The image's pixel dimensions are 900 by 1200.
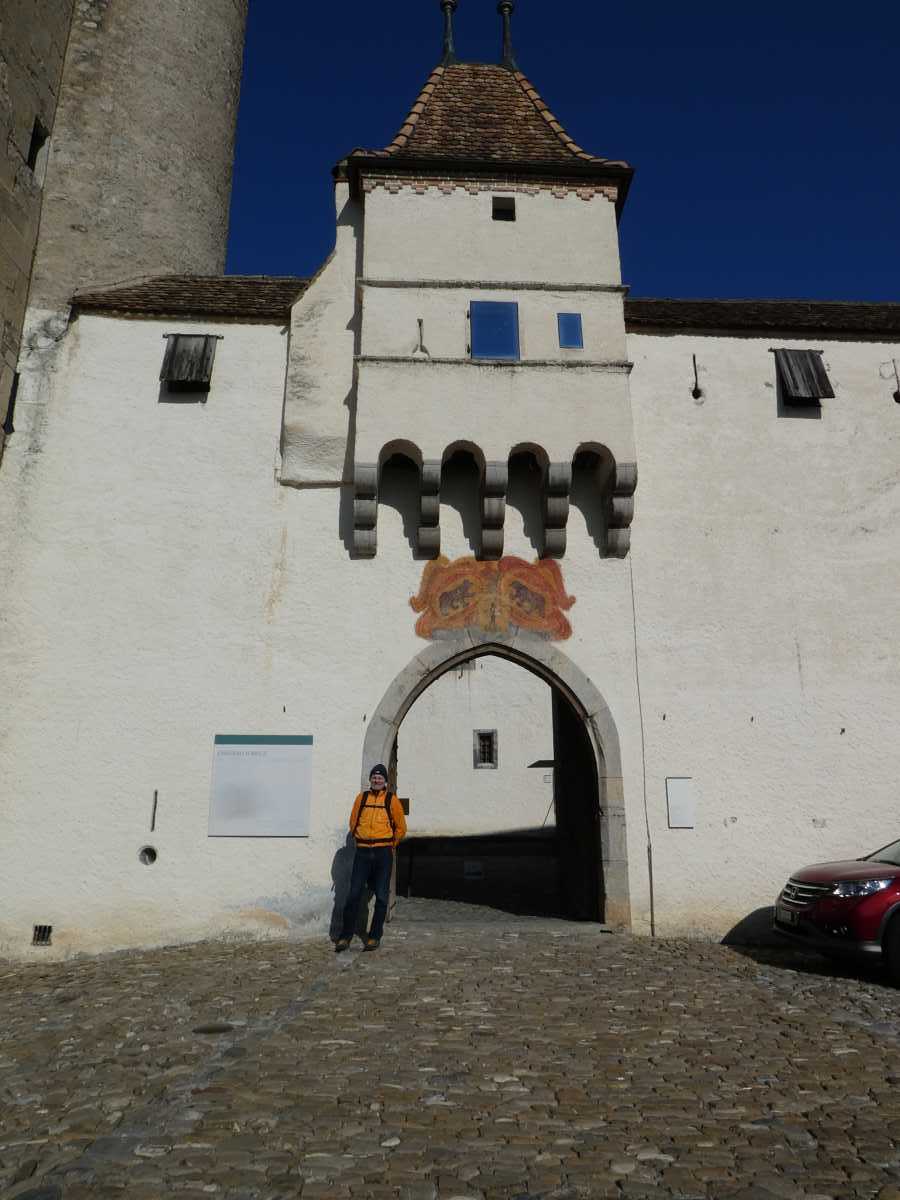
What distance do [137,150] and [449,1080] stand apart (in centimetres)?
1303

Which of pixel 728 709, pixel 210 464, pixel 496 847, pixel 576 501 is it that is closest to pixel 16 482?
pixel 210 464

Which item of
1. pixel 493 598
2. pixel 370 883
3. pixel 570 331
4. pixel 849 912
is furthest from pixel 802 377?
pixel 370 883

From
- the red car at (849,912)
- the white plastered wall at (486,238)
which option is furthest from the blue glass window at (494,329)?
the red car at (849,912)

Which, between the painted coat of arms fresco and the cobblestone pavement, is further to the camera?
the painted coat of arms fresco

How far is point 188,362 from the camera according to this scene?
10.8 m

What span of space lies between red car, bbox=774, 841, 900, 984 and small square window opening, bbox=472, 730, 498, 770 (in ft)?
58.4

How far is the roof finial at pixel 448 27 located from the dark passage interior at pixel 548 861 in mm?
10349

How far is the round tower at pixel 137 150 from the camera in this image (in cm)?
1190

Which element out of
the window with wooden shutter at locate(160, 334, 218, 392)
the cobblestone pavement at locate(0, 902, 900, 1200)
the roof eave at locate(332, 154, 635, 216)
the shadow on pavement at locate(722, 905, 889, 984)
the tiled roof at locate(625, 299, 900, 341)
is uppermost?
the roof eave at locate(332, 154, 635, 216)

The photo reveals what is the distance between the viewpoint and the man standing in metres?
8.52

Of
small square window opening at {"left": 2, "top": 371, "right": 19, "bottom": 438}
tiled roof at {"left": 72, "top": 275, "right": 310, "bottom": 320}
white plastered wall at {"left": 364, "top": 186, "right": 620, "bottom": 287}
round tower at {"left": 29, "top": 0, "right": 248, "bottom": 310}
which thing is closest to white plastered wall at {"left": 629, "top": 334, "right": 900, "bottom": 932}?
white plastered wall at {"left": 364, "top": 186, "right": 620, "bottom": 287}

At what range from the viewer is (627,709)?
995 centimetres

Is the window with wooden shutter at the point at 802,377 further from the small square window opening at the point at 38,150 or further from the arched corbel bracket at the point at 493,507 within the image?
the small square window opening at the point at 38,150

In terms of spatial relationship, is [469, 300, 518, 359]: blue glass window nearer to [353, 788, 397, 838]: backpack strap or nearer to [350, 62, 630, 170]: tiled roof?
[350, 62, 630, 170]: tiled roof
